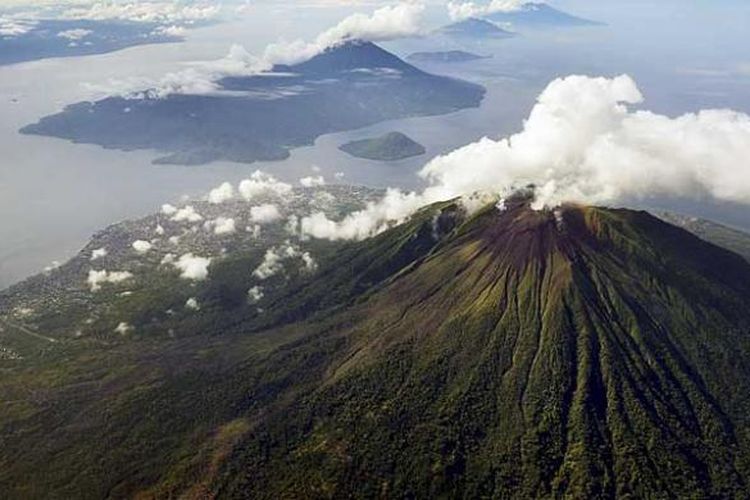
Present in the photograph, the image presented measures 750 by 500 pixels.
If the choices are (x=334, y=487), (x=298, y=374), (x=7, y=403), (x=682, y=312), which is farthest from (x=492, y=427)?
(x=7, y=403)

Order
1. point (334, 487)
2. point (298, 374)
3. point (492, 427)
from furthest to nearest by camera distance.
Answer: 1. point (298, 374)
2. point (492, 427)
3. point (334, 487)

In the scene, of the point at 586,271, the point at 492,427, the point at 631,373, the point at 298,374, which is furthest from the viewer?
the point at 586,271

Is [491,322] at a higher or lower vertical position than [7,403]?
higher

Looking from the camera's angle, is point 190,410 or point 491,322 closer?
point 190,410

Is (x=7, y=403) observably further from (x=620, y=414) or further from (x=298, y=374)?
(x=620, y=414)

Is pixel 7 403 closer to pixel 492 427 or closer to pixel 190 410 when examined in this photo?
pixel 190 410

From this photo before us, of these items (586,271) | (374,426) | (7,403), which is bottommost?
(7,403)
